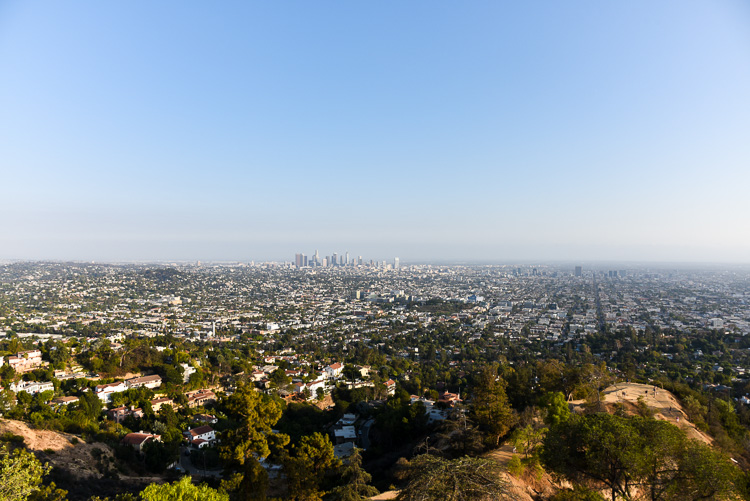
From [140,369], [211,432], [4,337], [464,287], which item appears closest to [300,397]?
[211,432]

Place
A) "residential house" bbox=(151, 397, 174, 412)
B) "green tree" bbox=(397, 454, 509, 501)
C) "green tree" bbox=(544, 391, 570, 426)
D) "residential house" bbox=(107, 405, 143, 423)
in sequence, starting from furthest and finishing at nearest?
1. "residential house" bbox=(151, 397, 174, 412)
2. "residential house" bbox=(107, 405, 143, 423)
3. "green tree" bbox=(544, 391, 570, 426)
4. "green tree" bbox=(397, 454, 509, 501)

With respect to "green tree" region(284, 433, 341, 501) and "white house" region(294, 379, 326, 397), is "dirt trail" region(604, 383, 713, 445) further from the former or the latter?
"white house" region(294, 379, 326, 397)

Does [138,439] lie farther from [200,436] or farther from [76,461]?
[76,461]

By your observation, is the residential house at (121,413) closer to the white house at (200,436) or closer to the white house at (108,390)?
the white house at (108,390)

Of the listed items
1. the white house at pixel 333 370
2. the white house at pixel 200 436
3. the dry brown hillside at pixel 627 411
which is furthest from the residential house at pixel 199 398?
the dry brown hillside at pixel 627 411

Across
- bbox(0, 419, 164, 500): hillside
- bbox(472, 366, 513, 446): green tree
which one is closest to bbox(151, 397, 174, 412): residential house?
bbox(0, 419, 164, 500): hillside

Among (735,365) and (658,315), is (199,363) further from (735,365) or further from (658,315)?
(658,315)

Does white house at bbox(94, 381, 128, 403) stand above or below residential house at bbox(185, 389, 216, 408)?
above

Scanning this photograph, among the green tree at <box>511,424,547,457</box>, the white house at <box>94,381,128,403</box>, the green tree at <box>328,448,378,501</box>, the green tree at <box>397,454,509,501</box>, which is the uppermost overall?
the green tree at <box>397,454,509,501</box>
